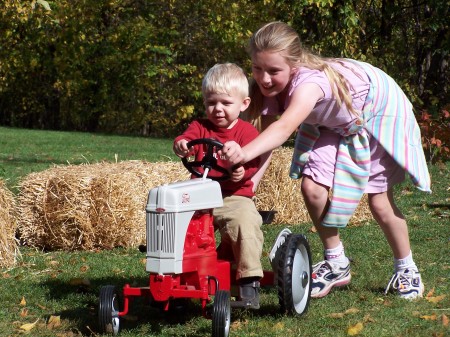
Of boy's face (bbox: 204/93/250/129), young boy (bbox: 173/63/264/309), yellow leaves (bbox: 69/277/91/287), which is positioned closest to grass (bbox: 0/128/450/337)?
yellow leaves (bbox: 69/277/91/287)

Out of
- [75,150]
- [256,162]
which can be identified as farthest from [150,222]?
[75,150]

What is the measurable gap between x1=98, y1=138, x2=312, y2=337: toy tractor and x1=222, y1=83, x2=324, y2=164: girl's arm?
113mm

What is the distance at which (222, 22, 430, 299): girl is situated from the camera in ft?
16.3

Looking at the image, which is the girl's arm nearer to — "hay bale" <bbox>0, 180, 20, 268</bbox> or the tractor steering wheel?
the tractor steering wheel

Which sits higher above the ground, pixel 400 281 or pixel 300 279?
pixel 300 279

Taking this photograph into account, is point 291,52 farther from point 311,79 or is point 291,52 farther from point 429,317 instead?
point 429,317

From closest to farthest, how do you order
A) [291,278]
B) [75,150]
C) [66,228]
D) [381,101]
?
[291,278], [381,101], [66,228], [75,150]

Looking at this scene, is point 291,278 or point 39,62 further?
point 39,62

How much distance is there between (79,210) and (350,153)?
2.96 m

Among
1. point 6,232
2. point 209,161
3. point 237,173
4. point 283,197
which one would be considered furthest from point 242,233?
point 283,197

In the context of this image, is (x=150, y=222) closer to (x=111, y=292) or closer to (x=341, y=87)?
(x=111, y=292)

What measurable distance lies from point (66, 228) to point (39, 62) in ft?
61.8

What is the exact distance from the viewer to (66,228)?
24.2 ft

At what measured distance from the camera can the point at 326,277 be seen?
5.43m
